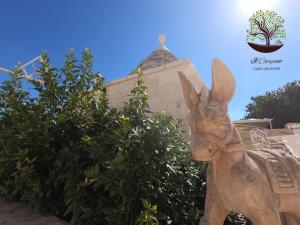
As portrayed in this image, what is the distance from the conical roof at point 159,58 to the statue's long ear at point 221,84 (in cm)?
612

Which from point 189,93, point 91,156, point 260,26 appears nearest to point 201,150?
point 189,93

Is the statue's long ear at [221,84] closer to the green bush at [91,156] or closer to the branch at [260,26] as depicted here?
the green bush at [91,156]

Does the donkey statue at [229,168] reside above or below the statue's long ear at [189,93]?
below

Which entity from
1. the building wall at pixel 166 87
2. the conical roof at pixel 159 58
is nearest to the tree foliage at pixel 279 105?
the conical roof at pixel 159 58

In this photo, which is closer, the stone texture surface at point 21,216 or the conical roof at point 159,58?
the stone texture surface at point 21,216

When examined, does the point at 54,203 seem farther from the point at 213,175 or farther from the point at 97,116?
the point at 213,175

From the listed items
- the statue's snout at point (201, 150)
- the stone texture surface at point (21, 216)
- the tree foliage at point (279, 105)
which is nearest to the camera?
the statue's snout at point (201, 150)

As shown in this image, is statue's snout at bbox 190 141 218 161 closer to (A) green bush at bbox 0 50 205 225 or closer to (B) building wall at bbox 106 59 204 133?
(A) green bush at bbox 0 50 205 225

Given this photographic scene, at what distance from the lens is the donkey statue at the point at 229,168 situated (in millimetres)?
1668

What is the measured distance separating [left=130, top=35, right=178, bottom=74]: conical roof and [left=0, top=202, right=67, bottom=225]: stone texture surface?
193 inches

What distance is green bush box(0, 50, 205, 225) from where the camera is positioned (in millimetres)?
2580

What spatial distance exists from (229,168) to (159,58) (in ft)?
22.1

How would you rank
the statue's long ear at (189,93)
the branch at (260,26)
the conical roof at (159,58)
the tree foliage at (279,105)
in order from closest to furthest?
the statue's long ear at (189,93) < the branch at (260,26) < the conical roof at (159,58) < the tree foliage at (279,105)

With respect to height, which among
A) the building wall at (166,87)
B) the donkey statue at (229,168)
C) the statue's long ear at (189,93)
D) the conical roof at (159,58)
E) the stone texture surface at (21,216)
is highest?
the conical roof at (159,58)
